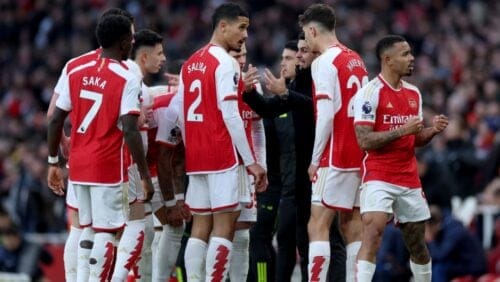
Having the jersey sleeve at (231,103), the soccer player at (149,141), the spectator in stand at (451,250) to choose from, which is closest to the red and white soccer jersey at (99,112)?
the jersey sleeve at (231,103)

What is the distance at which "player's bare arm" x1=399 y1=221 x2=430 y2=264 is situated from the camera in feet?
44.2

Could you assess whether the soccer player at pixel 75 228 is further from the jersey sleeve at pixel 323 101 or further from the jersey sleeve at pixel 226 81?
the jersey sleeve at pixel 323 101

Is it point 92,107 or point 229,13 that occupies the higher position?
point 229,13

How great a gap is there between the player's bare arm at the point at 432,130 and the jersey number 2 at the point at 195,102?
6.61ft

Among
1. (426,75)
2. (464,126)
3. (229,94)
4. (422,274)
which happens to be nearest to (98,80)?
(229,94)

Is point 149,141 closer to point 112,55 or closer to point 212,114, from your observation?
point 212,114

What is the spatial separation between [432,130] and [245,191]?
181cm

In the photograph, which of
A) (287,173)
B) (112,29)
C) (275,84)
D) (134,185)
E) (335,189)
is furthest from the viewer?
(287,173)

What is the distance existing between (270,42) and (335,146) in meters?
19.5

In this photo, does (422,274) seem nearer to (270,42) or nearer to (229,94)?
(229,94)

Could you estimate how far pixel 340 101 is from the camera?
44.7ft

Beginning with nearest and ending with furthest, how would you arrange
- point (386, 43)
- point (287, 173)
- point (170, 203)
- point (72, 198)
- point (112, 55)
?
point (112, 55), point (386, 43), point (72, 198), point (170, 203), point (287, 173)

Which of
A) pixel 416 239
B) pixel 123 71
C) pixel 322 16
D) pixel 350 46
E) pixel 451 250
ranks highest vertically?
pixel 322 16

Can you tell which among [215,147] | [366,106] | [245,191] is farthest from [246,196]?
[366,106]
